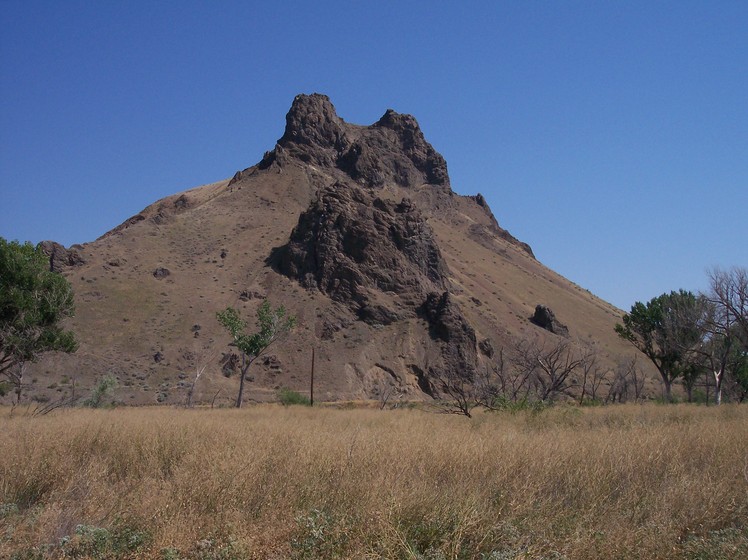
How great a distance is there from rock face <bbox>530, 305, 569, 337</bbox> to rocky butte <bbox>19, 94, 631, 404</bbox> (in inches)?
9.3

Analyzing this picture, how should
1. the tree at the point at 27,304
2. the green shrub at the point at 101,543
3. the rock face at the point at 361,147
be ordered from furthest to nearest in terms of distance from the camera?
the rock face at the point at 361,147 → the tree at the point at 27,304 → the green shrub at the point at 101,543

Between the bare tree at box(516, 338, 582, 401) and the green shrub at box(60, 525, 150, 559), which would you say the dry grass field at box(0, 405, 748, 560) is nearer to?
the green shrub at box(60, 525, 150, 559)

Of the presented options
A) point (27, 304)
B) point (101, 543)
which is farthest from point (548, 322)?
point (101, 543)

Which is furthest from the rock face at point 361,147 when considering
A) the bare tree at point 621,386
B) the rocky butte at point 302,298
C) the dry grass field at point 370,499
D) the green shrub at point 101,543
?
the green shrub at point 101,543

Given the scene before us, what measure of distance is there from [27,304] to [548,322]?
7144cm

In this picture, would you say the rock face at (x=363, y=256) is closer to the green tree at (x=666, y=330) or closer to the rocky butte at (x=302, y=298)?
the rocky butte at (x=302, y=298)

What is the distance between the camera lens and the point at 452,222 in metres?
132

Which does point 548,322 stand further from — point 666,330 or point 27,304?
point 27,304

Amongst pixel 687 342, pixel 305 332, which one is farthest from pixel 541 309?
pixel 687 342

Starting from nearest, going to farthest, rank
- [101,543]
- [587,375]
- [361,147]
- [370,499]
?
[101,543] → [370,499] → [587,375] → [361,147]

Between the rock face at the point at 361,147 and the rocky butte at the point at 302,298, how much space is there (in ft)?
33.6

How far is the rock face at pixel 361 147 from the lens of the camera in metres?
123

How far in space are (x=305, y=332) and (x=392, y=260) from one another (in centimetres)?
1728

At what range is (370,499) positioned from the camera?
6078mm
